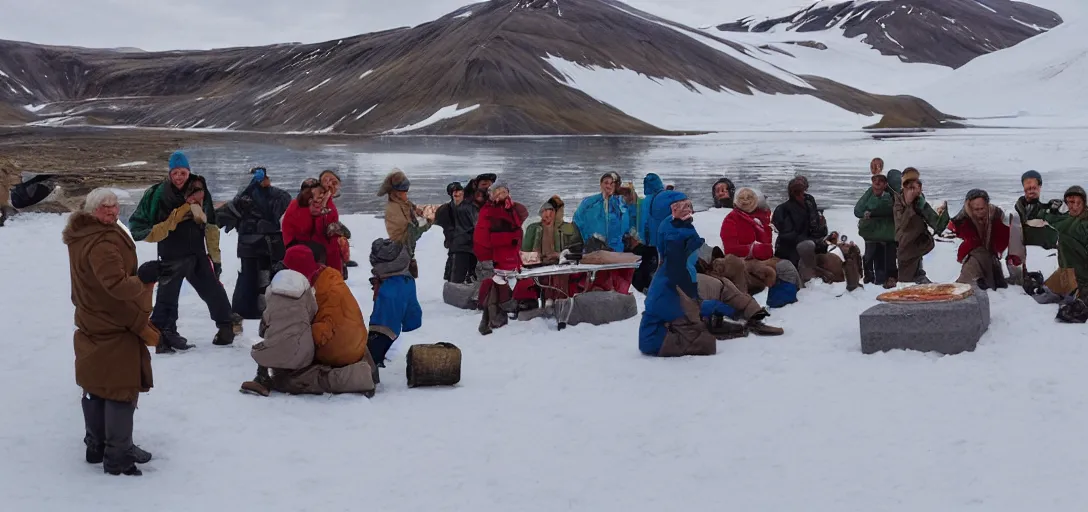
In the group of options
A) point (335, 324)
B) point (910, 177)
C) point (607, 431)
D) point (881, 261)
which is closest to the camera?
point (607, 431)

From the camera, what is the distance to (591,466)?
20.6ft

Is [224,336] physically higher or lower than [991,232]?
lower

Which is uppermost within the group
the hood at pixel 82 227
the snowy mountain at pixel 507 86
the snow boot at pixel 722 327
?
the snowy mountain at pixel 507 86

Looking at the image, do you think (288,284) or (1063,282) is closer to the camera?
(288,284)

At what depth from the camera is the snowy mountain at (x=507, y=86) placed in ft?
321

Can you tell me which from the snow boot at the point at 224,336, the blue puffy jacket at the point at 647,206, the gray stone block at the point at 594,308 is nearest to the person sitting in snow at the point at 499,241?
the gray stone block at the point at 594,308

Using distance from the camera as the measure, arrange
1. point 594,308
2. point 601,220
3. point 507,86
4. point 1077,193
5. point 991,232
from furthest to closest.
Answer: point 507,86 → point 601,220 → point 594,308 → point 991,232 → point 1077,193

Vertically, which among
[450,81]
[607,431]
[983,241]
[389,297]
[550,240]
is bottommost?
[607,431]

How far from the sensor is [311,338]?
7398mm

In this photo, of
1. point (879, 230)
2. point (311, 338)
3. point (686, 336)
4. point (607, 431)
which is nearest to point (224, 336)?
point (311, 338)

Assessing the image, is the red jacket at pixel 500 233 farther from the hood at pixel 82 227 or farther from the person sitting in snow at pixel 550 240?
the hood at pixel 82 227

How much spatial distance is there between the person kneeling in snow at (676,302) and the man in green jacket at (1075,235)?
11.0ft

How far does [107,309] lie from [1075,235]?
7.95 metres

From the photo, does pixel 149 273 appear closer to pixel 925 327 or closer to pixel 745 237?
pixel 925 327
